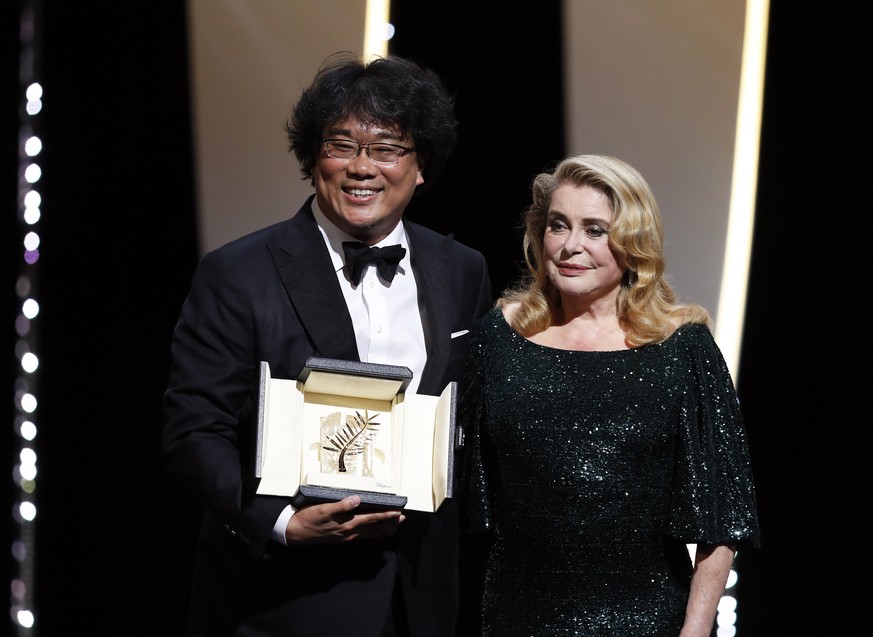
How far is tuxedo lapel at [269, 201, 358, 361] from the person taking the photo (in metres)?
2.33

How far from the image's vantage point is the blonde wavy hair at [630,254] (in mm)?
2215

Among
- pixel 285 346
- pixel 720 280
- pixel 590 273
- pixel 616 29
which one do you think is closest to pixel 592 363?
pixel 590 273

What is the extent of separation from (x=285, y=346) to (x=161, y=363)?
1062 mm

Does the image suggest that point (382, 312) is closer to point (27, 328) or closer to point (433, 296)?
point (433, 296)

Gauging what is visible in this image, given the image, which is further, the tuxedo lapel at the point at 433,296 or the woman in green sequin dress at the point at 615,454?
the tuxedo lapel at the point at 433,296

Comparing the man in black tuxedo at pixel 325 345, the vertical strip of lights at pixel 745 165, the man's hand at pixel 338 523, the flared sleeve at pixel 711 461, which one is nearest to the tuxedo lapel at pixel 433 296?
the man in black tuxedo at pixel 325 345

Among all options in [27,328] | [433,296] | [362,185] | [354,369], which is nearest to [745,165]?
[433,296]

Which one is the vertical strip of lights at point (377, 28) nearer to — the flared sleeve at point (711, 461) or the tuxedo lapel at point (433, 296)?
the tuxedo lapel at point (433, 296)

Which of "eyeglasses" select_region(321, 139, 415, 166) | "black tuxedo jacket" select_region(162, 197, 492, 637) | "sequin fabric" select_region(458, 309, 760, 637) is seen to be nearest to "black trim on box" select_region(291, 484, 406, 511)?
"black tuxedo jacket" select_region(162, 197, 492, 637)

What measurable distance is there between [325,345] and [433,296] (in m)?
0.30

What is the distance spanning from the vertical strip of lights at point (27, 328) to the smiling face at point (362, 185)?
1.13 m

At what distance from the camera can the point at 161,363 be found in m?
3.27

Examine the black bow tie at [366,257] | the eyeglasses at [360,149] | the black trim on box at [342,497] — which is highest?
the eyeglasses at [360,149]

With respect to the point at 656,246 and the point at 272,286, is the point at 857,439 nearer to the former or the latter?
the point at 656,246
